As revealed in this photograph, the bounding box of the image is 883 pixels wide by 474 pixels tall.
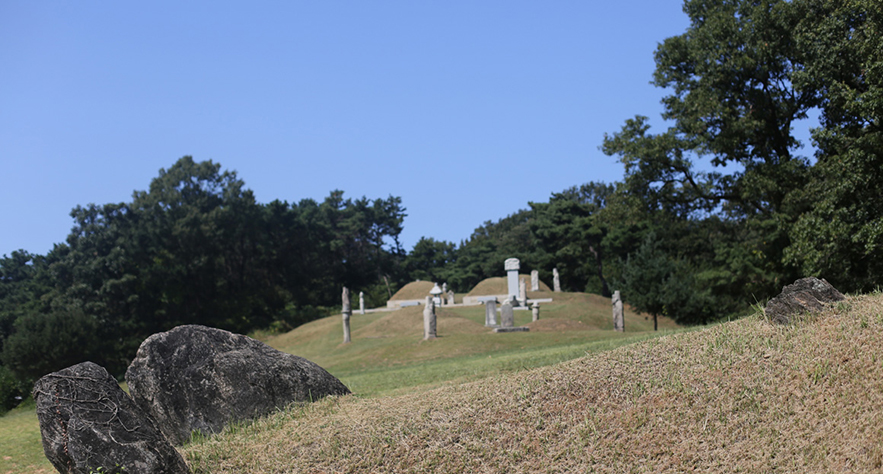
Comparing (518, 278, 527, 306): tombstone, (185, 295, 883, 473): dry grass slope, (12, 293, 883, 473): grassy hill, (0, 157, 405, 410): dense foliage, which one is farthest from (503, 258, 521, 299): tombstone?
(185, 295, 883, 473): dry grass slope

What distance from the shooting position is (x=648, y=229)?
54000 mm

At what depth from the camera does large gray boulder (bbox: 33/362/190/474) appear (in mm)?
6801

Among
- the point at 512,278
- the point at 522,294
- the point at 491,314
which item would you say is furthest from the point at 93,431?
the point at 512,278

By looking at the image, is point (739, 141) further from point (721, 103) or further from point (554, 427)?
point (554, 427)

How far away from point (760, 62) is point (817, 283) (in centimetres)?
1673

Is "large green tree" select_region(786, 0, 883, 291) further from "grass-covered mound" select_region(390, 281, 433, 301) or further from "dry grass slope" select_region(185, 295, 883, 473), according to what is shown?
"grass-covered mound" select_region(390, 281, 433, 301)

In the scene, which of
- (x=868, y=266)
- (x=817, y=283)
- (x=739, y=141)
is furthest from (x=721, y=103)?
(x=817, y=283)

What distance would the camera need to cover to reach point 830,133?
62.3 ft

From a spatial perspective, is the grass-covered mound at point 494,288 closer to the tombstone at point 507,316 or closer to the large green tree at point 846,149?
the tombstone at point 507,316

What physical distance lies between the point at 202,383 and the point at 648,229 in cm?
4974

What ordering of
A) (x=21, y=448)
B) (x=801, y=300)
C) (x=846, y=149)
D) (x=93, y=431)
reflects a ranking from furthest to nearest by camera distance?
1. (x=846, y=149)
2. (x=21, y=448)
3. (x=801, y=300)
4. (x=93, y=431)

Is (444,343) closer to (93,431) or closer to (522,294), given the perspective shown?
(93,431)

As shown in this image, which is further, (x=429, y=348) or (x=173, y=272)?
(x=173, y=272)

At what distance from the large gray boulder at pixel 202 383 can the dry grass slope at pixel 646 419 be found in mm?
405
